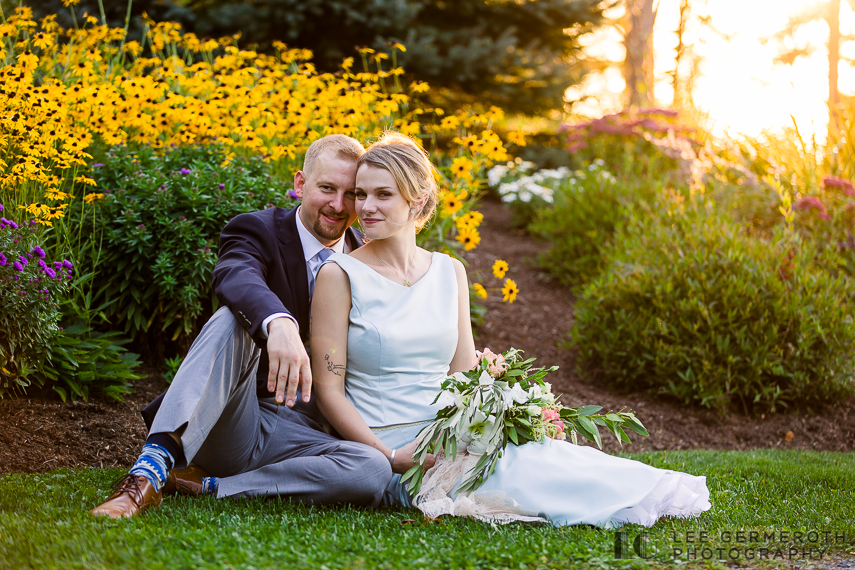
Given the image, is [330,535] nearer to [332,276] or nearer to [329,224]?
[332,276]

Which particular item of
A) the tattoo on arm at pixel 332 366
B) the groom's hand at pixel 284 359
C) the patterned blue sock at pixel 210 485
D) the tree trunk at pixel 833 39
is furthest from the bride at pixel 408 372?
the tree trunk at pixel 833 39

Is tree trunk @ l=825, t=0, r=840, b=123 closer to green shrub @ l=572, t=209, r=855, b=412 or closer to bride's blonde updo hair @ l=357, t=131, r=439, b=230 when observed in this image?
green shrub @ l=572, t=209, r=855, b=412

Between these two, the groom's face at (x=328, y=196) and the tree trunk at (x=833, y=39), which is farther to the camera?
the tree trunk at (x=833, y=39)

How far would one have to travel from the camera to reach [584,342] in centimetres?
520

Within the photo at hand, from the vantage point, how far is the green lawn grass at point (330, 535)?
1.96m

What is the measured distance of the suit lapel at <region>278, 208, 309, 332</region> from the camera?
115 inches

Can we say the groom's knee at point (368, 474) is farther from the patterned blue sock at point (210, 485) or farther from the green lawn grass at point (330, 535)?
the patterned blue sock at point (210, 485)

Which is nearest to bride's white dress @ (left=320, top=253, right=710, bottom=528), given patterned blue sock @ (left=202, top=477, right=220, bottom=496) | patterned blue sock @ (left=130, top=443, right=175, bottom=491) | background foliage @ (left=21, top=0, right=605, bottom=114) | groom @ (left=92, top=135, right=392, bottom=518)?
groom @ (left=92, top=135, right=392, bottom=518)

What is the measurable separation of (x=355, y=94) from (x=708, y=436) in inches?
129

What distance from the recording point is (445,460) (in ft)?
8.46

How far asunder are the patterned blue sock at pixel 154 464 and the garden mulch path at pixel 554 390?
1026 mm

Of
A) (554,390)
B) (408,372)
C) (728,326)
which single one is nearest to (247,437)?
(408,372)

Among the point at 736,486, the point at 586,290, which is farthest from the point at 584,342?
the point at 736,486

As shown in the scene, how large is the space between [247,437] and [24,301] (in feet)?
4.07
